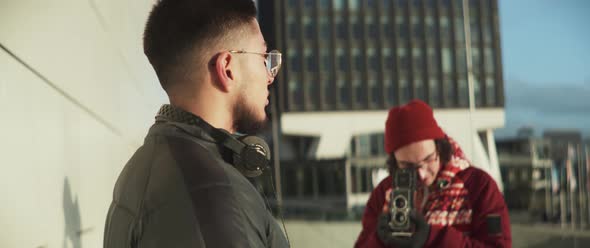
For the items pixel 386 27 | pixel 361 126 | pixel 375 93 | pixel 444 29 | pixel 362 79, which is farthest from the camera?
pixel 444 29

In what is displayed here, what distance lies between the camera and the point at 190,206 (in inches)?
45.8

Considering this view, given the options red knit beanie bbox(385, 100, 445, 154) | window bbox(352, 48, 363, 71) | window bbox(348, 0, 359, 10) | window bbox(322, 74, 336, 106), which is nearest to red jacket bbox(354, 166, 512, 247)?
red knit beanie bbox(385, 100, 445, 154)

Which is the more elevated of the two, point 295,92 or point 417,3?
point 417,3

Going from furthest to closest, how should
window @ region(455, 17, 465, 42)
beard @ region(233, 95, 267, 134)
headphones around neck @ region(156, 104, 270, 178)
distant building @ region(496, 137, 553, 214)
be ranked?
distant building @ region(496, 137, 553, 214) → window @ region(455, 17, 465, 42) → beard @ region(233, 95, 267, 134) → headphones around neck @ region(156, 104, 270, 178)

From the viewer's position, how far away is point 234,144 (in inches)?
54.9

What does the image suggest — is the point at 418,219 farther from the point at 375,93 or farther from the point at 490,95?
the point at 490,95

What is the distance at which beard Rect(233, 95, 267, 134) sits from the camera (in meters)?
1.50

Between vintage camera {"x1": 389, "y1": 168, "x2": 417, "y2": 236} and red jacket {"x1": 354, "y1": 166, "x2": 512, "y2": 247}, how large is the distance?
11cm

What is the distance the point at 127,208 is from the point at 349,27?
56915mm

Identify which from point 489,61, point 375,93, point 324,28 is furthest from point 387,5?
point 489,61

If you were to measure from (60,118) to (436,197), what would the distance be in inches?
67.3

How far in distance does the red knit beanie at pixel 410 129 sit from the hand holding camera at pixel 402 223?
1.03 feet

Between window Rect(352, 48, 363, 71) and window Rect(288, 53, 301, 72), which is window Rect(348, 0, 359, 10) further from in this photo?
window Rect(288, 53, 301, 72)

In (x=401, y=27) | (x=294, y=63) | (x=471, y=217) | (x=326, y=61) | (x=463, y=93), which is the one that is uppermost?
(x=401, y=27)
